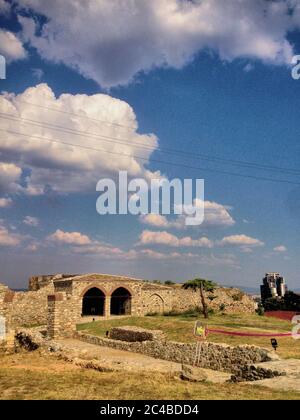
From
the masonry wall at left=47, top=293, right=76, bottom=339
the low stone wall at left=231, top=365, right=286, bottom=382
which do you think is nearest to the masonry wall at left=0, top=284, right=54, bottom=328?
the masonry wall at left=47, top=293, right=76, bottom=339

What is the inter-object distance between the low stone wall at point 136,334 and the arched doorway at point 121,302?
18045 mm

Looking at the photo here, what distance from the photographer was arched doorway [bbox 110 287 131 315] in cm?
3903

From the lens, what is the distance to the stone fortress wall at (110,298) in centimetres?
3266

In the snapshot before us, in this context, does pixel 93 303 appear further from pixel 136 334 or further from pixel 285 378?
pixel 285 378

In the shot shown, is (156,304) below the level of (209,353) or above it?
below

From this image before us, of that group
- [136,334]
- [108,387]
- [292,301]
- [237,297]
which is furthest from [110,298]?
[108,387]

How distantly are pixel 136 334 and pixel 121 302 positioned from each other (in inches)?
879

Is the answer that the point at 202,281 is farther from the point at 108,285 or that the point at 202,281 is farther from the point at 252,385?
the point at 252,385

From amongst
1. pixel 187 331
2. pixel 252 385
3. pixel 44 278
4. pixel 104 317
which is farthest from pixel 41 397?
pixel 44 278

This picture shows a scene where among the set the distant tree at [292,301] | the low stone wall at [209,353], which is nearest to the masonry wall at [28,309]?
the low stone wall at [209,353]

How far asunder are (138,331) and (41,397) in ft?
38.2

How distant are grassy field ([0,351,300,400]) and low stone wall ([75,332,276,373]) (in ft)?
8.35

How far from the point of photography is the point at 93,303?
1681 inches

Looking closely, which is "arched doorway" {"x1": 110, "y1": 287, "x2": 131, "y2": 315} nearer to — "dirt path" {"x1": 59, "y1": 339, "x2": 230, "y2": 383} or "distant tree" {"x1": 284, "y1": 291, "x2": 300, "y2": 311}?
"dirt path" {"x1": 59, "y1": 339, "x2": 230, "y2": 383}
